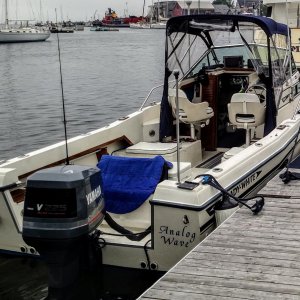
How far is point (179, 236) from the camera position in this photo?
5203 millimetres

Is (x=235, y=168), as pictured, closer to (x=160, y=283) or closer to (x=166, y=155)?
(x=166, y=155)

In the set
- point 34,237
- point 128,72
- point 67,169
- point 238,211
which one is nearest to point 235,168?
point 238,211

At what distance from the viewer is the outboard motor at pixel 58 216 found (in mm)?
4656

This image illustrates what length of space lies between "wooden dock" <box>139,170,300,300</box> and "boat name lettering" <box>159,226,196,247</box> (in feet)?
0.63

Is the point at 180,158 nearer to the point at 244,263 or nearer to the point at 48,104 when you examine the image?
the point at 244,263

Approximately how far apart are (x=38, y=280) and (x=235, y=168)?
2427 mm

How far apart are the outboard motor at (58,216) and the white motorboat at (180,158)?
0.01 meters

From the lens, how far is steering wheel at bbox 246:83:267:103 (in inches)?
329

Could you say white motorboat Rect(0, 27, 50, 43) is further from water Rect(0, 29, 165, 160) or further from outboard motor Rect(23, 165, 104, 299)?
outboard motor Rect(23, 165, 104, 299)

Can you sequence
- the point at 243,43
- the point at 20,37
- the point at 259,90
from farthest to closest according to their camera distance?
the point at 20,37
the point at 243,43
the point at 259,90

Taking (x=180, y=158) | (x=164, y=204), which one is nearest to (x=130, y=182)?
(x=164, y=204)

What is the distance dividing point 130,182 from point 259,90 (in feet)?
11.0

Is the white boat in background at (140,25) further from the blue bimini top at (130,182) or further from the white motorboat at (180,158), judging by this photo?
the blue bimini top at (130,182)

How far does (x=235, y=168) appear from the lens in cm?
604
